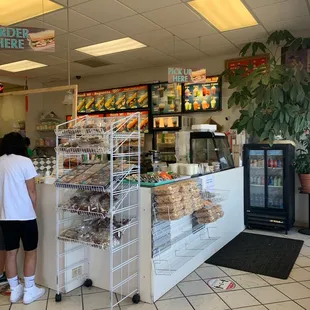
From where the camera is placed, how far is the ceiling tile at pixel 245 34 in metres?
4.84

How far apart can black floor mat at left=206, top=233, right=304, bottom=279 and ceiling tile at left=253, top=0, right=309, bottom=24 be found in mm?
3149

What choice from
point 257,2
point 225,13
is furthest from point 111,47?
point 257,2

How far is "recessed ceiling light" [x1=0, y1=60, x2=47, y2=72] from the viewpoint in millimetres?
6801

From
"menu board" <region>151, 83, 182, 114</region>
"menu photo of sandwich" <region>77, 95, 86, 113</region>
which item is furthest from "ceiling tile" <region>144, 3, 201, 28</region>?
"menu photo of sandwich" <region>77, 95, 86, 113</region>

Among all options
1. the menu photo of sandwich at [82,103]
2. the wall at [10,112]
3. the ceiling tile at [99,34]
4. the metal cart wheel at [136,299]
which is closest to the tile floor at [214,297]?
the metal cart wheel at [136,299]

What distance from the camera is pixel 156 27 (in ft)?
15.5

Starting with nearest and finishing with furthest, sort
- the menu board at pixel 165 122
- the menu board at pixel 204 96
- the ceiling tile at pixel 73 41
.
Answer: the ceiling tile at pixel 73 41 < the menu board at pixel 204 96 < the menu board at pixel 165 122

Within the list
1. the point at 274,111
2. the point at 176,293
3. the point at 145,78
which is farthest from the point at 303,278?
the point at 145,78

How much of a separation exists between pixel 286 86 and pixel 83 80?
5352 millimetres

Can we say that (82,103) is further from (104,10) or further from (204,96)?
(104,10)

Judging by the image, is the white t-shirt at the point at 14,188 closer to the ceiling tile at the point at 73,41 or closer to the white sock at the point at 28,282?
the white sock at the point at 28,282

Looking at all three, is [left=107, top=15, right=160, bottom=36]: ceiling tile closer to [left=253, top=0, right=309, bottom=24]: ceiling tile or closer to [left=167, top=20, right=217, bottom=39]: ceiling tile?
[left=167, top=20, right=217, bottom=39]: ceiling tile

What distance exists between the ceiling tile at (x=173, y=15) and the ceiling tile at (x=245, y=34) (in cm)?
85

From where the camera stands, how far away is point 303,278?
335 cm
